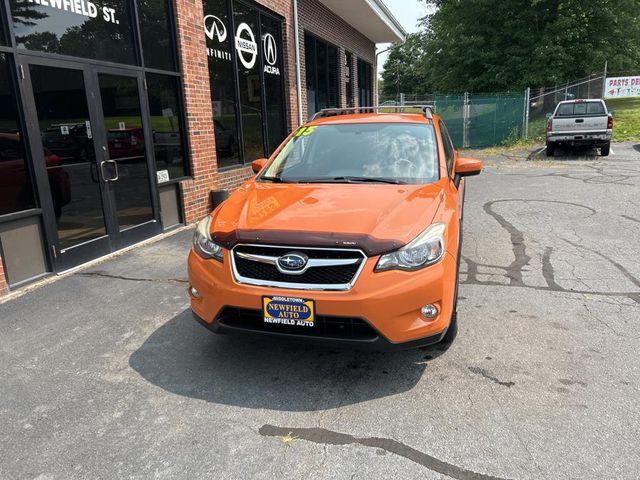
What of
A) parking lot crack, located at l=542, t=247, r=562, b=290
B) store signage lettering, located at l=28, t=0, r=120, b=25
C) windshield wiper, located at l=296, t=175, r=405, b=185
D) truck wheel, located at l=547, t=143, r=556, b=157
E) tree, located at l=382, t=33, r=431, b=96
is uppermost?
tree, located at l=382, t=33, r=431, b=96

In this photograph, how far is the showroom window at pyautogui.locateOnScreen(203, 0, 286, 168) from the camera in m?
8.92

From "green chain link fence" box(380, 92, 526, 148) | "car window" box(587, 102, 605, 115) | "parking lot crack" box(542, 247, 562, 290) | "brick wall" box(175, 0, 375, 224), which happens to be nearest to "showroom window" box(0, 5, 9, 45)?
"brick wall" box(175, 0, 375, 224)

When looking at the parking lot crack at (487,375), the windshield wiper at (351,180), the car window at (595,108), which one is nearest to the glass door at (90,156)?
the windshield wiper at (351,180)

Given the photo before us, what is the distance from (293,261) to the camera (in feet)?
9.92

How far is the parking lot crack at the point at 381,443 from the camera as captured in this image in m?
2.44

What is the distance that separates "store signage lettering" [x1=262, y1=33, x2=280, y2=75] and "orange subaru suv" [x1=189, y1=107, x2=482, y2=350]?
7.90m

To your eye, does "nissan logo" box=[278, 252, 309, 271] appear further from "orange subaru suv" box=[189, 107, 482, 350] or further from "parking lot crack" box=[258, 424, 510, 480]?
"parking lot crack" box=[258, 424, 510, 480]

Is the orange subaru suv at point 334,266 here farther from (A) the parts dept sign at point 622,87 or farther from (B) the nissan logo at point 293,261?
(A) the parts dept sign at point 622,87

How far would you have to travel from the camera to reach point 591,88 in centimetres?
2459

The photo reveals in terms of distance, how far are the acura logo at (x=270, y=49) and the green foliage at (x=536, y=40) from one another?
17.9m

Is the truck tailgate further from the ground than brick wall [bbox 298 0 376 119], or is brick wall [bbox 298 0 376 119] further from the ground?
brick wall [bbox 298 0 376 119]

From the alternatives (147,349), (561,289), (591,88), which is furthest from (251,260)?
(591,88)

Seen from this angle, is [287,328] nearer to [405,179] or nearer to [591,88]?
[405,179]

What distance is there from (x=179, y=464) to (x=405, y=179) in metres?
2.62
